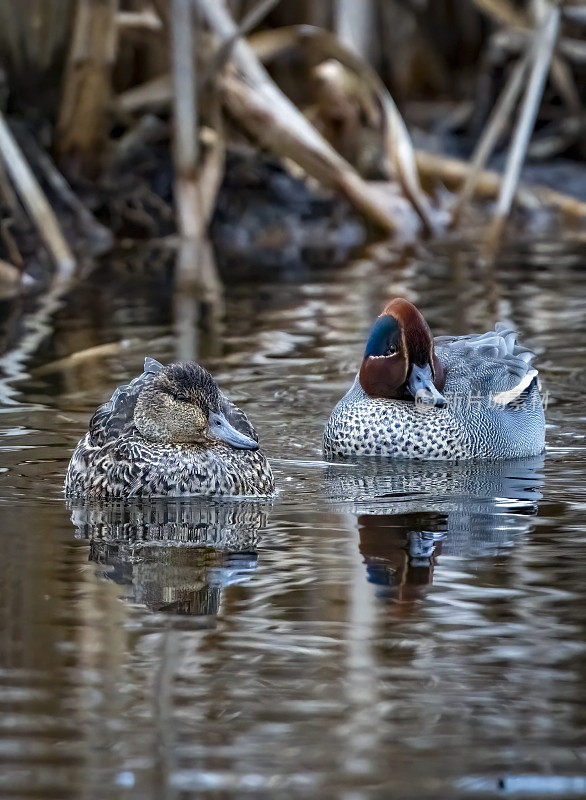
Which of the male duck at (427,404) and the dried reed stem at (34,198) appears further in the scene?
the dried reed stem at (34,198)

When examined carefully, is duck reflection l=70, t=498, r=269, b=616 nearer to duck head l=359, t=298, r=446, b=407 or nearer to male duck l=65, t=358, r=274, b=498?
male duck l=65, t=358, r=274, b=498

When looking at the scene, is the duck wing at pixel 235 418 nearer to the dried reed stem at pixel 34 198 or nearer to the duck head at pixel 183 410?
the duck head at pixel 183 410

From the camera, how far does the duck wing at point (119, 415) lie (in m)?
6.03

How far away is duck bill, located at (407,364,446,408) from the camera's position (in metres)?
6.68

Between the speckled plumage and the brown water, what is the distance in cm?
14

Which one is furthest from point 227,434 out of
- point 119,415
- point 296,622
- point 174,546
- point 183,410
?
point 296,622

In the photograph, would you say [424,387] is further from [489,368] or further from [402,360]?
[489,368]

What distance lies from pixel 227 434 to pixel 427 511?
0.75 m

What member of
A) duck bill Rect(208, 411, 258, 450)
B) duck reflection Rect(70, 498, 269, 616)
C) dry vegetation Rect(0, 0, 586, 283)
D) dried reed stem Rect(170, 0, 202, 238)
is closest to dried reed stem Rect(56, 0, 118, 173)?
dry vegetation Rect(0, 0, 586, 283)

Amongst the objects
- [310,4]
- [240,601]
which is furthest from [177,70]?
[240,601]

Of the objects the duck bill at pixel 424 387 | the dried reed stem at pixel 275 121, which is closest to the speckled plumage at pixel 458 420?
the duck bill at pixel 424 387

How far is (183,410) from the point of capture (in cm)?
592

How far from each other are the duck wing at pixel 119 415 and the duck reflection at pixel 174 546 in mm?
301

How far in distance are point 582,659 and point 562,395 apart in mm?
3999
